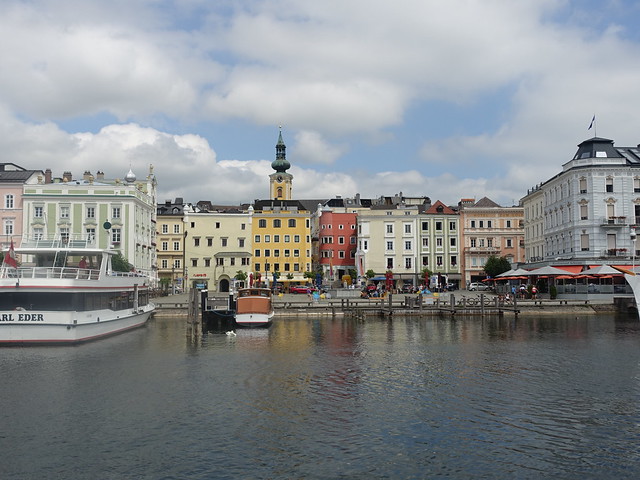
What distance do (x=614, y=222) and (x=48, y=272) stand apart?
59.7 m

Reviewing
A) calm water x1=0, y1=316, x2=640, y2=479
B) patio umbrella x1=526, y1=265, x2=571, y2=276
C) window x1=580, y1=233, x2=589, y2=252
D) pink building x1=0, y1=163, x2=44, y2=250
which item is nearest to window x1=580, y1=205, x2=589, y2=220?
window x1=580, y1=233, x2=589, y2=252

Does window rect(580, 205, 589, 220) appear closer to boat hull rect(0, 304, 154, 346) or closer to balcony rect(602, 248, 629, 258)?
balcony rect(602, 248, 629, 258)

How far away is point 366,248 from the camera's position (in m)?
101

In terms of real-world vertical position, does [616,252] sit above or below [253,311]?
above

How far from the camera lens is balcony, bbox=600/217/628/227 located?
2719 inches

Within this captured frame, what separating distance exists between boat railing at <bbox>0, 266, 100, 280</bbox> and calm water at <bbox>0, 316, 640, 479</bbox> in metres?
4.77

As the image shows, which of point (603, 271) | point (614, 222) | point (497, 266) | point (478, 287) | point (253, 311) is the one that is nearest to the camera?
point (253, 311)

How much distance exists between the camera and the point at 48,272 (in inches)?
1433

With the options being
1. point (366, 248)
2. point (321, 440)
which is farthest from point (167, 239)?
point (321, 440)

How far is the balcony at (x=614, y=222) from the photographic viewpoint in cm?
6906

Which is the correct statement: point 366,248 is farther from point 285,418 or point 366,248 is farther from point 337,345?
point 285,418

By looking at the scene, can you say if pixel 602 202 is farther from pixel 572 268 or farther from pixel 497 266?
pixel 497 266

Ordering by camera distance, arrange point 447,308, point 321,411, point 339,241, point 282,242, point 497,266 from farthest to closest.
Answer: point 339,241, point 282,242, point 497,266, point 447,308, point 321,411

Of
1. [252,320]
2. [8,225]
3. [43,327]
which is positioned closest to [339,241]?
[8,225]
